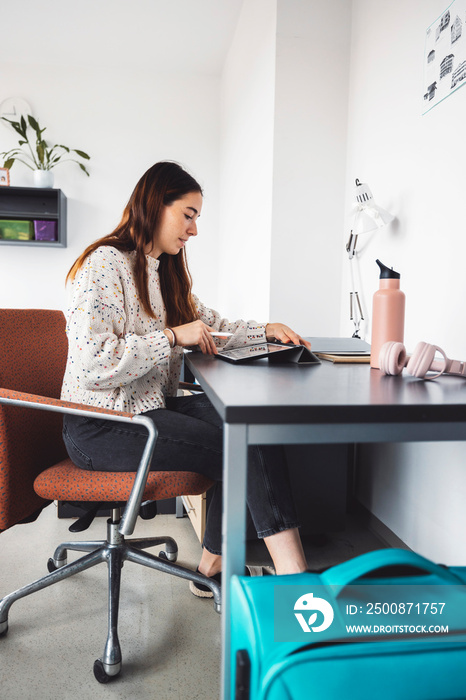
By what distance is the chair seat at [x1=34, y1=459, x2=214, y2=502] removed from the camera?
123 cm

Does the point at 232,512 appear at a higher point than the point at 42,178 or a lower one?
lower

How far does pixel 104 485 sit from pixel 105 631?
46cm

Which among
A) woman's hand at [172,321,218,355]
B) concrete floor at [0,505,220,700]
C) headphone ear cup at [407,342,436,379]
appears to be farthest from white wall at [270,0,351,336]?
headphone ear cup at [407,342,436,379]

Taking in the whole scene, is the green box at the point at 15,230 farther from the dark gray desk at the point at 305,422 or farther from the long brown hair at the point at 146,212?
the dark gray desk at the point at 305,422

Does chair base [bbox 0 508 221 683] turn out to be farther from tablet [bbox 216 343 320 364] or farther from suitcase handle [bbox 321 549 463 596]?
suitcase handle [bbox 321 549 463 596]

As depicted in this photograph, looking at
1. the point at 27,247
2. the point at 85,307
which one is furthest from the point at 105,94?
the point at 85,307

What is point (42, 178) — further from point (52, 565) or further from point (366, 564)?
point (366, 564)

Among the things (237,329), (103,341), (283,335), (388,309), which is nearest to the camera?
(388,309)

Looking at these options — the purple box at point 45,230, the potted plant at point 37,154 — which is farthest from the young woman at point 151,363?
the potted plant at point 37,154

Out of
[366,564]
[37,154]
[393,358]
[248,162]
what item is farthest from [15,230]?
[366,564]

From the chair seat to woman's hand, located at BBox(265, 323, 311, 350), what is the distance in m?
0.53

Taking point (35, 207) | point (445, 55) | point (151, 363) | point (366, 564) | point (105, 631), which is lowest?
point (105, 631)

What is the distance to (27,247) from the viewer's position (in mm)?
3744

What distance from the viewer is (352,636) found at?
1.99 ft
